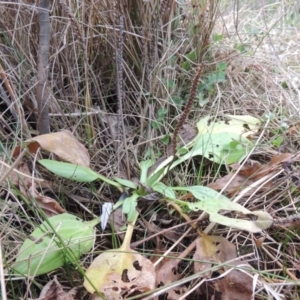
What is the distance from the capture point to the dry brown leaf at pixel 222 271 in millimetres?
820

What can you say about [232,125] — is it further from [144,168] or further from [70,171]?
[70,171]

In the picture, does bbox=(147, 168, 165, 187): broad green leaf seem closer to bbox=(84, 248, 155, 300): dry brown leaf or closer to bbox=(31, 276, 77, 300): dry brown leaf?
bbox=(84, 248, 155, 300): dry brown leaf

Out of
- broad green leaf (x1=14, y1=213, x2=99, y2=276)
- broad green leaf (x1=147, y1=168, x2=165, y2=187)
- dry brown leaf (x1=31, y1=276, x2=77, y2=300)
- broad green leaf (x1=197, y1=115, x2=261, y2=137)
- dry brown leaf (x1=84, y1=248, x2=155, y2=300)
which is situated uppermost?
broad green leaf (x1=197, y1=115, x2=261, y2=137)

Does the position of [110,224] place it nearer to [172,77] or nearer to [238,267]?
[238,267]

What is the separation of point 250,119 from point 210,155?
231 mm

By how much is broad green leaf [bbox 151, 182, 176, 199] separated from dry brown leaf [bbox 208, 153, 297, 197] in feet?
0.39

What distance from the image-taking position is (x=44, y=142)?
100cm

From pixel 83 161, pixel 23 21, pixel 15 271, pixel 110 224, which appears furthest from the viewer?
pixel 23 21

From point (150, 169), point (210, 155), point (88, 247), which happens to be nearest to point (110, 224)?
point (88, 247)

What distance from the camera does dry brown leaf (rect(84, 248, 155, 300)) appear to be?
0.79 metres

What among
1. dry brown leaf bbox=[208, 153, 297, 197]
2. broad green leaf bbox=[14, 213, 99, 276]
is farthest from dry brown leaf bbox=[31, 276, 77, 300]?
dry brown leaf bbox=[208, 153, 297, 197]

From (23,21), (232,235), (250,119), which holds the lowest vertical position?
(232,235)

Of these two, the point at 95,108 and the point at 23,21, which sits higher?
the point at 23,21

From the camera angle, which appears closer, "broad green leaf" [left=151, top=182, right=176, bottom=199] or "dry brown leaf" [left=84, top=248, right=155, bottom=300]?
"dry brown leaf" [left=84, top=248, right=155, bottom=300]
